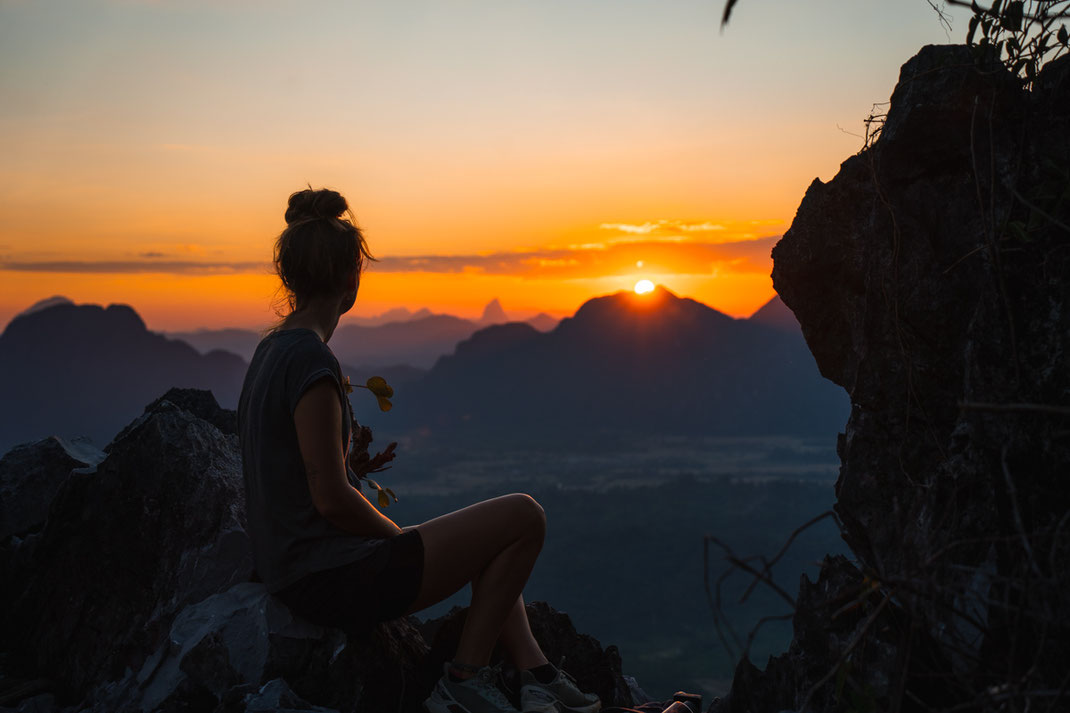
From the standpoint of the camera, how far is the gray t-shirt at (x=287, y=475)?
3.88 m

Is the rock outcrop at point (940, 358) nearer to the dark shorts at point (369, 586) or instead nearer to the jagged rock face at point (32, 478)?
the dark shorts at point (369, 586)

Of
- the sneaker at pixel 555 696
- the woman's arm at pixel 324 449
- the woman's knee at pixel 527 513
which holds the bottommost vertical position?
the sneaker at pixel 555 696

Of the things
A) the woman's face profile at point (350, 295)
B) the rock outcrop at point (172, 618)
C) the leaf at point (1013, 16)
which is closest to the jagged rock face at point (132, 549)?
the rock outcrop at point (172, 618)

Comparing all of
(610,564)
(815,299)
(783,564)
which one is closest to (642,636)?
(610,564)

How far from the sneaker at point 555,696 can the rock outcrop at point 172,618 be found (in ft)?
2.61

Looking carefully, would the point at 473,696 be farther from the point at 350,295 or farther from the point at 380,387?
the point at 350,295

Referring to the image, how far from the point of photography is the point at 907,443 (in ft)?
15.6

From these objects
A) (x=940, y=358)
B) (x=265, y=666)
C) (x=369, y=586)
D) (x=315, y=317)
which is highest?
(x=315, y=317)

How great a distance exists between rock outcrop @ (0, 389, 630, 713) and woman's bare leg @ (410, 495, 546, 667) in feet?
2.19

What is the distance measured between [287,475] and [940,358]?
12.2 ft

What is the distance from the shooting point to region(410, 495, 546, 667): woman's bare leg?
414cm

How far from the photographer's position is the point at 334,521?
3.96 meters

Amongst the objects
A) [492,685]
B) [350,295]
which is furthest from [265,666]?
[350,295]

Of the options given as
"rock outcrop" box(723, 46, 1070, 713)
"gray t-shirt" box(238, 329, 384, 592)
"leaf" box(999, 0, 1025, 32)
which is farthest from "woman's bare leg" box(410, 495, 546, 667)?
"leaf" box(999, 0, 1025, 32)
